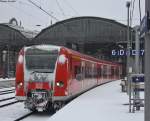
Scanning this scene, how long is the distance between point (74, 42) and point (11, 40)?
11195 millimetres

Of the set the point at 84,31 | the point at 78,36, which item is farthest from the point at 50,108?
the point at 84,31

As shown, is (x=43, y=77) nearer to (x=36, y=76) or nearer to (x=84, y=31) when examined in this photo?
(x=36, y=76)

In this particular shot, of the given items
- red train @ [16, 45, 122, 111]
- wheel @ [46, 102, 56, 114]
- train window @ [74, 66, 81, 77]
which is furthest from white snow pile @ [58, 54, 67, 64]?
train window @ [74, 66, 81, 77]

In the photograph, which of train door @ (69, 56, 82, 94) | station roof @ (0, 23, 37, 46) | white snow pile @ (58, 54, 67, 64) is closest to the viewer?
white snow pile @ (58, 54, 67, 64)

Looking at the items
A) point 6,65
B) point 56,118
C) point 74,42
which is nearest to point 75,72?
point 56,118

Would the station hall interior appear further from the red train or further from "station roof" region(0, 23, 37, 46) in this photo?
the red train

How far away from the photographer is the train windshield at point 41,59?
1934cm

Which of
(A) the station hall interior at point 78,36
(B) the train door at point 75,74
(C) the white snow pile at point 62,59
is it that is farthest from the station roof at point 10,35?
(C) the white snow pile at point 62,59

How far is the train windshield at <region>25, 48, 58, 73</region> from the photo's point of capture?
63.5 feet

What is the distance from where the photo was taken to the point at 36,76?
1920 centimetres

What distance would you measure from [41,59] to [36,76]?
783 mm

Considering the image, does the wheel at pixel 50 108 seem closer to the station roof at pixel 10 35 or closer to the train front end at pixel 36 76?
the train front end at pixel 36 76

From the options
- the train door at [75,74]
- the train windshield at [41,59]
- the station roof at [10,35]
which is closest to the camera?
the train windshield at [41,59]

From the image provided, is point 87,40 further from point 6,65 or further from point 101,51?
point 6,65
